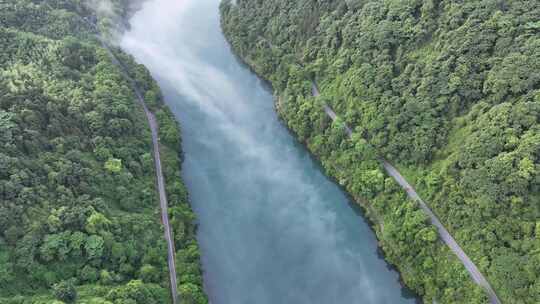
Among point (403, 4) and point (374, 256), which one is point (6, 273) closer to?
point (374, 256)

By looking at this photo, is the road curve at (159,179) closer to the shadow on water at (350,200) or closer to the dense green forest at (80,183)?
the dense green forest at (80,183)

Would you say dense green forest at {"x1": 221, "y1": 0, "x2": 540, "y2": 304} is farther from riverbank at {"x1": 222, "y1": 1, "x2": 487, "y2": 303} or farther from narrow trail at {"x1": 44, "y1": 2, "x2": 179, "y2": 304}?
narrow trail at {"x1": 44, "y1": 2, "x2": 179, "y2": 304}

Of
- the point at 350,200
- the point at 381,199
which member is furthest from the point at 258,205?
the point at 381,199

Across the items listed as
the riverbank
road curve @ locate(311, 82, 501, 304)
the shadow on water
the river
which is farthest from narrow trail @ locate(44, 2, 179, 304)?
road curve @ locate(311, 82, 501, 304)

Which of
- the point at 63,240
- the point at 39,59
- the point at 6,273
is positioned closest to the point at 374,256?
the point at 63,240

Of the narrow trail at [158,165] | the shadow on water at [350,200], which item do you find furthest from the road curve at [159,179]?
the shadow on water at [350,200]
